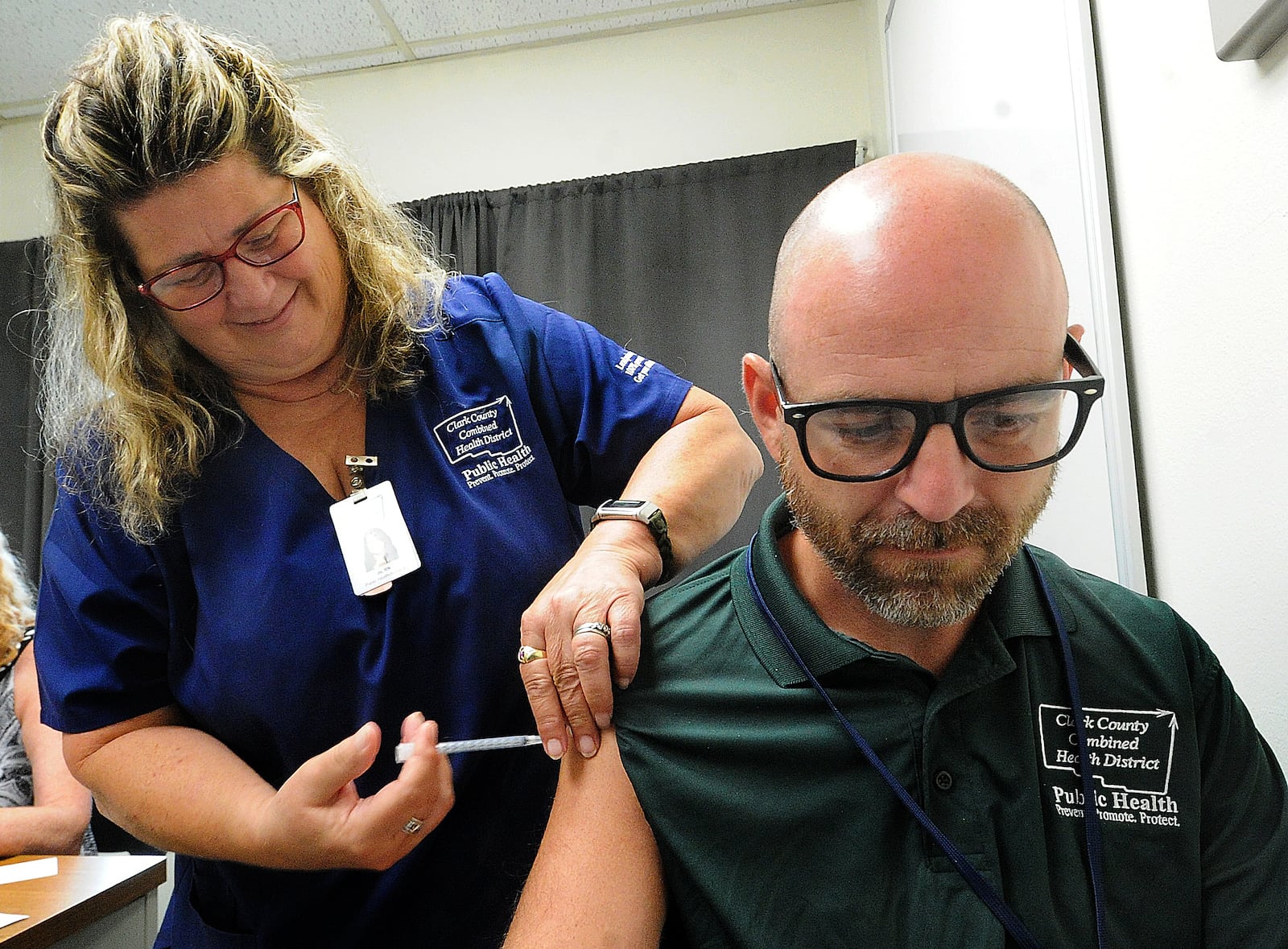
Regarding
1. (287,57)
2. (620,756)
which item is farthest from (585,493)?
(287,57)

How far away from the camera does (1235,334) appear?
1017 mm

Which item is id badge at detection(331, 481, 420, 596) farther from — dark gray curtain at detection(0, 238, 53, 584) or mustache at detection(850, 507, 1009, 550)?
dark gray curtain at detection(0, 238, 53, 584)

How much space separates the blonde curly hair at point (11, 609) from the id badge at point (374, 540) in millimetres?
1605

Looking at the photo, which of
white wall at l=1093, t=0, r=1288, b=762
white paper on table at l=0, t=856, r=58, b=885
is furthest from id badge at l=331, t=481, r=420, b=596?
white paper on table at l=0, t=856, r=58, b=885

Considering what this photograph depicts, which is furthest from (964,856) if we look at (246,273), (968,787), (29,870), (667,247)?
(667,247)

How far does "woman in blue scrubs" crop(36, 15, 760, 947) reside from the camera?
3.55 ft

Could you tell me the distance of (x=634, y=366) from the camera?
52.4 inches

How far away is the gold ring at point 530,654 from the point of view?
0.95 m

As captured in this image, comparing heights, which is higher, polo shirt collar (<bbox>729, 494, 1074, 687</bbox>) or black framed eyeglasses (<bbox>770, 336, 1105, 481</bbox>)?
black framed eyeglasses (<bbox>770, 336, 1105, 481</bbox>)

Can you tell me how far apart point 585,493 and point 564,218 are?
2.40 meters

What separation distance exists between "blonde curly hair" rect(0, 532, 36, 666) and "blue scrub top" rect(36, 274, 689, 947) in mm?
1368

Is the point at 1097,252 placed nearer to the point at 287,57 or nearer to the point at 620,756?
the point at 620,756

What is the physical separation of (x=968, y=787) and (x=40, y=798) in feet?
6.92

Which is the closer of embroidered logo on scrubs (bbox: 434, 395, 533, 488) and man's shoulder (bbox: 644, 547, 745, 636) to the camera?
man's shoulder (bbox: 644, 547, 745, 636)
